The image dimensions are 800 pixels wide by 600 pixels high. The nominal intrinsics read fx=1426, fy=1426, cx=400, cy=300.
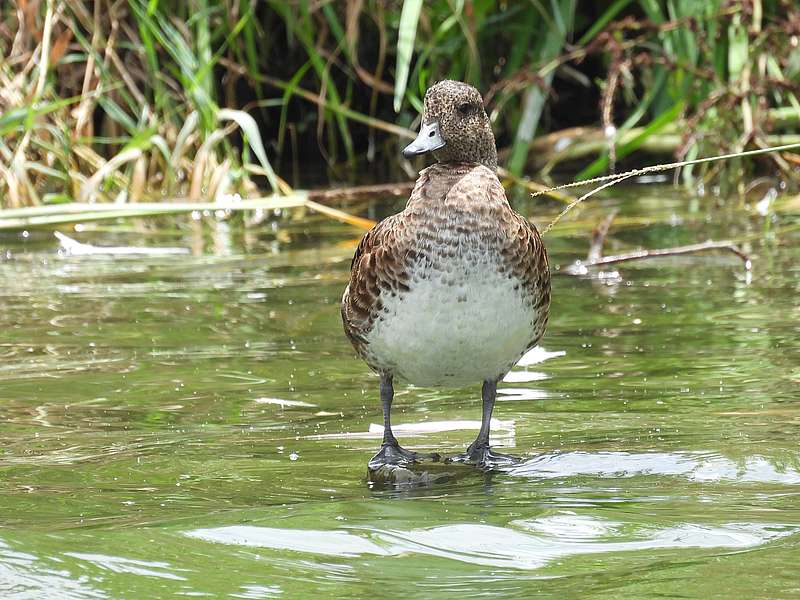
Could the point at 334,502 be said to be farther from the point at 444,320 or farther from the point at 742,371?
the point at 742,371

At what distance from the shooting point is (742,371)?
4.63 m

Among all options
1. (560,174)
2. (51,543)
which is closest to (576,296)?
(51,543)

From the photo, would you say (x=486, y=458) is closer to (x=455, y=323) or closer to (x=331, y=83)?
(x=455, y=323)

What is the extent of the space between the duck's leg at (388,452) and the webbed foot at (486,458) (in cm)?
10

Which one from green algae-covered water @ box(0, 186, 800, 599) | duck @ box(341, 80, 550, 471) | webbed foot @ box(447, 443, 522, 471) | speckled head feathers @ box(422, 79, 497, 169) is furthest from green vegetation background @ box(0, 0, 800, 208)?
webbed foot @ box(447, 443, 522, 471)

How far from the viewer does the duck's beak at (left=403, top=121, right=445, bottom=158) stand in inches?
145

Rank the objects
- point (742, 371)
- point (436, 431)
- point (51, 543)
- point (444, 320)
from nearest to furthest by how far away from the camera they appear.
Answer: point (51, 543), point (444, 320), point (436, 431), point (742, 371)

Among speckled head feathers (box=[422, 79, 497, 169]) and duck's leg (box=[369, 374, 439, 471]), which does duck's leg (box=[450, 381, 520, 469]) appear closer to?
duck's leg (box=[369, 374, 439, 471])

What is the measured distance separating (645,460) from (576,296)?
2392 mm

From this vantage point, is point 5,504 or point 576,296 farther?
point 576,296

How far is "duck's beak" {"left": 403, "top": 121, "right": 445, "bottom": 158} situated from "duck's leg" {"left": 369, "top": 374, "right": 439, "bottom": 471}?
2.06 feet

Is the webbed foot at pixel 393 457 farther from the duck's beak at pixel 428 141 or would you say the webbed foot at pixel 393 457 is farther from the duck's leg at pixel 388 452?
the duck's beak at pixel 428 141

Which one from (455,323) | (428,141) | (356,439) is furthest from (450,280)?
(356,439)

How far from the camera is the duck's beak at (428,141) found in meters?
3.69
